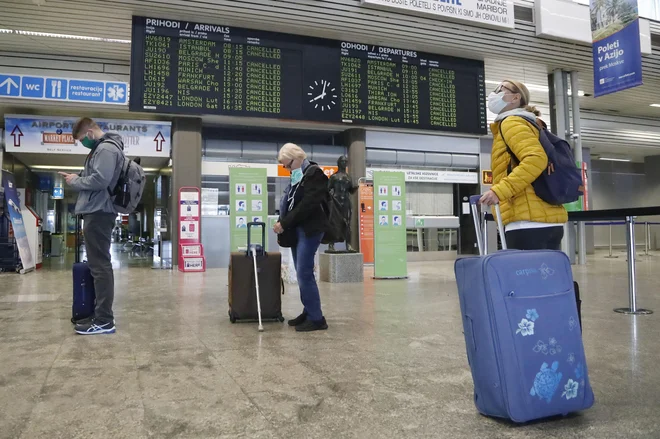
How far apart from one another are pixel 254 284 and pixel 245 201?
493 centimetres

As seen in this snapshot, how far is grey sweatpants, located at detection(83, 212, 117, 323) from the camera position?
351cm

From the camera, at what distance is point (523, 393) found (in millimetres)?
1771

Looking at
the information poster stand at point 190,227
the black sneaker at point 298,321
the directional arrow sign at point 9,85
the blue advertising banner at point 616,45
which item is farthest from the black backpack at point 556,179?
the directional arrow sign at point 9,85

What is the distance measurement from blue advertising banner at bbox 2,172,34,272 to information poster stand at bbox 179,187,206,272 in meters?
2.69

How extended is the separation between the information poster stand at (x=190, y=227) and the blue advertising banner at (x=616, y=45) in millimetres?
7644

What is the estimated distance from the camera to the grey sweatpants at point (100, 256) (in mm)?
3512

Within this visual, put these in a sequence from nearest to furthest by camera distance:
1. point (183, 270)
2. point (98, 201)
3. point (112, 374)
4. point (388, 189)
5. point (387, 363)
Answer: point (112, 374), point (387, 363), point (98, 201), point (388, 189), point (183, 270)

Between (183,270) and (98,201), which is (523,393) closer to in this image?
(98,201)

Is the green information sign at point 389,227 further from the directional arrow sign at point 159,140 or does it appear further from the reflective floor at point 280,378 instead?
the directional arrow sign at point 159,140

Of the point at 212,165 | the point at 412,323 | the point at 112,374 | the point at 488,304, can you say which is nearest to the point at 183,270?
the point at 212,165

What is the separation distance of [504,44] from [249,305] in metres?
6.88

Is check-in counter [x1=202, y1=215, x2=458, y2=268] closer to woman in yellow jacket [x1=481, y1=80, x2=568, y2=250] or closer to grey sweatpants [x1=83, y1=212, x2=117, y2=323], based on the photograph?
grey sweatpants [x1=83, y1=212, x2=117, y2=323]

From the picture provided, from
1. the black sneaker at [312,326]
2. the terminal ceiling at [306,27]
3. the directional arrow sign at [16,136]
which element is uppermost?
the terminal ceiling at [306,27]

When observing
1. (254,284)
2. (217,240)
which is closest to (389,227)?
(217,240)
